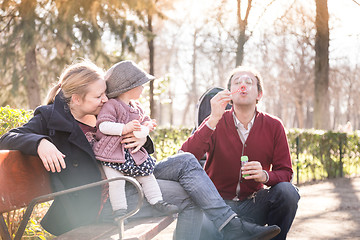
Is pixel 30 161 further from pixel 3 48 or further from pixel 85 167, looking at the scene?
pixel 3 48

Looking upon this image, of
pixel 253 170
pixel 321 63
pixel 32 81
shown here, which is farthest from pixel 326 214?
pixel 321 63

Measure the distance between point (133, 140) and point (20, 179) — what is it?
0.69 metres

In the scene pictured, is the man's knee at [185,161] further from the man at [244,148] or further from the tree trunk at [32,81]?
the tree trunk at [32,81]

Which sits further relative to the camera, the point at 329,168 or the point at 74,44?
the point at 74,44

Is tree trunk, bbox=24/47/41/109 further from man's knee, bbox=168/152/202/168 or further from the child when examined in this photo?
man's knee, bbox=168/152/202/168

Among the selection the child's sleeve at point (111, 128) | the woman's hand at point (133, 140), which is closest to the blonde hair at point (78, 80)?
the child's sleeve at point (111, 128)

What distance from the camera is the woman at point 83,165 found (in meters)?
2.75

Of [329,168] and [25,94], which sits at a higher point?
[25,94]

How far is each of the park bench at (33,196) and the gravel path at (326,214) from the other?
267 cm

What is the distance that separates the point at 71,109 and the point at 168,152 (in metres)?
7.21

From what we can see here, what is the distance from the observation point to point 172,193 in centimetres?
311

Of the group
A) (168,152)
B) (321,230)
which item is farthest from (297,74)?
(321,230)

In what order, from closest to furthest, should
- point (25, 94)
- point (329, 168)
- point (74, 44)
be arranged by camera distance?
point (329, 168) < point (74, 44) < point (25, 94)

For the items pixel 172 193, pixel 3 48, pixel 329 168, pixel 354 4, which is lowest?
pixel 329 168
